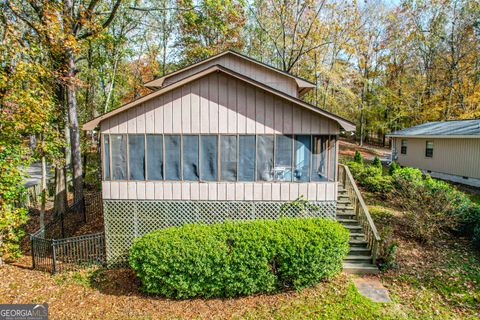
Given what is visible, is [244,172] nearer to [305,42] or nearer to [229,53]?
[229,53]

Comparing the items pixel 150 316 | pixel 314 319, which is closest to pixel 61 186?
pixel 150 316

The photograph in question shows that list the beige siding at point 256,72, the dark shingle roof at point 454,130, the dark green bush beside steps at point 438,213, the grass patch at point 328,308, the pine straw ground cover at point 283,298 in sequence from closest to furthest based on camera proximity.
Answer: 1. the grass patch at point 328,308
2. the pine straw ground cover at point 283,298
3. the dark green bush beside steps at point 438,213
4. the beige siding at point 256,72
5. the dark shingle roof at point 454,130

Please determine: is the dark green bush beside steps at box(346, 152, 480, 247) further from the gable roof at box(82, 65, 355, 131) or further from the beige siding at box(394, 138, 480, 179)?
the beige siding at box(394, 138, 480, 179)

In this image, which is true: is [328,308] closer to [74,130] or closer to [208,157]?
[208,157]

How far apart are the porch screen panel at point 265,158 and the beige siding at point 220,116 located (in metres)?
0.25

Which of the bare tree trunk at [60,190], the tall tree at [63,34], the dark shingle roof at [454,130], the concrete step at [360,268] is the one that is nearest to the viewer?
the concrete step at [360,268]

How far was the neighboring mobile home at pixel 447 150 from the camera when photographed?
15.8 metres

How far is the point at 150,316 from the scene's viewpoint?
6395mm

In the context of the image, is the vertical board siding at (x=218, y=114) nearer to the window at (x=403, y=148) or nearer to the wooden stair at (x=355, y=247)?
the wooden stair at (x=355, y=247)

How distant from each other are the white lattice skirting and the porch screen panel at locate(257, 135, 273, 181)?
87cm

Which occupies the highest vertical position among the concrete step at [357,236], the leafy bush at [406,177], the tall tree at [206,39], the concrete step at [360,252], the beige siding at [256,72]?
the tall tree at [206,39]

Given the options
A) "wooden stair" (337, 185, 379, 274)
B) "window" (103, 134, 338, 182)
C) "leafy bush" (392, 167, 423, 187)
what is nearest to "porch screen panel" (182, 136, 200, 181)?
"window" (103, 134, 338, 182)

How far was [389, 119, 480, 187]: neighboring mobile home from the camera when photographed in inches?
623

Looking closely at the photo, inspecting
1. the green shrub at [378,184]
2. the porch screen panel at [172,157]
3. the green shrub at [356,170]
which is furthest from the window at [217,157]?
the green shrub at [356,170]
